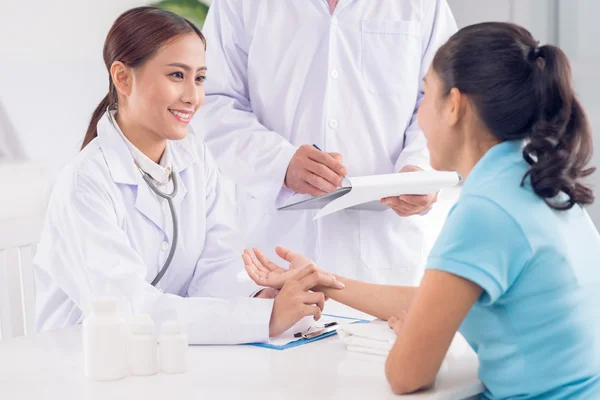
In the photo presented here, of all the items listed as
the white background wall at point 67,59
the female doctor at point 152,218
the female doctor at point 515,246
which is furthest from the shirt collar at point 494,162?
the white background wall at point 67,59

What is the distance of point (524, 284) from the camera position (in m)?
1.10

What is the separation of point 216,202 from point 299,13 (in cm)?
55

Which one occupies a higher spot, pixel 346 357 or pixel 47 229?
pixel 47 229

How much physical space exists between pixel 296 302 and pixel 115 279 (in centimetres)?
33

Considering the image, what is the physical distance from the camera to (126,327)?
1.23 metres

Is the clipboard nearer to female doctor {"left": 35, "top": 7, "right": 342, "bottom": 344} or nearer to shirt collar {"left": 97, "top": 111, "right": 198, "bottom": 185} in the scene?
female doctor {"left": 35, "top": 7, "right": 342, "bottom": 344}

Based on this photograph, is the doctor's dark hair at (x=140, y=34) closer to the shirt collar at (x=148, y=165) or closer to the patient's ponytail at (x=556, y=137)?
the shirt collar at (x=148, y=165)

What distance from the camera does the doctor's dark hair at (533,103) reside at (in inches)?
45.1

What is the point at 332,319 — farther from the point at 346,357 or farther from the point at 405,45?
the point at 405,45

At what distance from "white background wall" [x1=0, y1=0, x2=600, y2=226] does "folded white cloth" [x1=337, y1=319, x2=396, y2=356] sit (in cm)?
167

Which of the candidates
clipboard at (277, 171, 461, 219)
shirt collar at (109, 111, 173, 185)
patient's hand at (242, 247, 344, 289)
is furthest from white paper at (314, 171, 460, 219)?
shirt collar at (109, 111, 173, 185)

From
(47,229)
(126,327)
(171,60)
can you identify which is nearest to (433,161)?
(126,327)

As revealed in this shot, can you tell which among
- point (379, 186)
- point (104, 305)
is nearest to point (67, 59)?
point (379, 186)

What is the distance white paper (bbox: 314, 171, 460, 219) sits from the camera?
1535 millimetres
